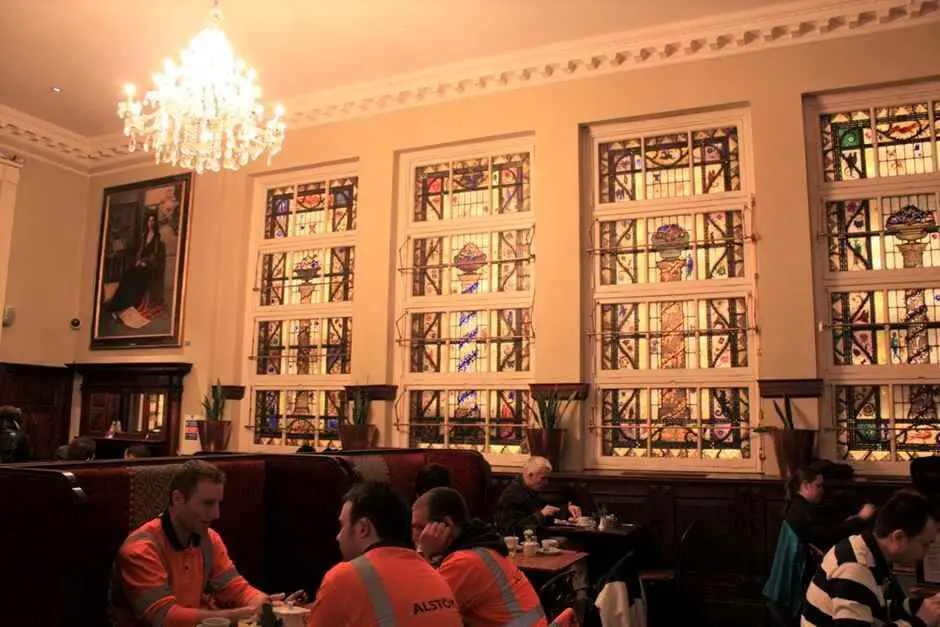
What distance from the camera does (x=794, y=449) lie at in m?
6.60

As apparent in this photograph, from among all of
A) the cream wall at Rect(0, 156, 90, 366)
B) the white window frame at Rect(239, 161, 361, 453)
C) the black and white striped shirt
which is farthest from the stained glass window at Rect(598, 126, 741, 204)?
the cream wall at Rect(0, 156, 90, 366)

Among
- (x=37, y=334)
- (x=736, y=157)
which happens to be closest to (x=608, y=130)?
(x=736, y=157)

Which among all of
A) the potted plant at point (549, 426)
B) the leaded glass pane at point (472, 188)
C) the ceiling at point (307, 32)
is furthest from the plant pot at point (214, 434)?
the ceiling at point (307, 32)

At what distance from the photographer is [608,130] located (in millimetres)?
8109

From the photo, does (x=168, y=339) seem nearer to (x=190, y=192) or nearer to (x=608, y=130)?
(x=190, y=192)

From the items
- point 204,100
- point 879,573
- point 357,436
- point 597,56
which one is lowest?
point 879,573

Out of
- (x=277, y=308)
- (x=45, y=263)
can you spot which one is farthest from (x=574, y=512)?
(x=45, y=263)

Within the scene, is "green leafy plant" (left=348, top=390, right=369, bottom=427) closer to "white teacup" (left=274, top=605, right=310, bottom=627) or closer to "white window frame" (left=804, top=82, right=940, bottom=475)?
"white window frame" (left=804, top=82, right=940, bottom=475)

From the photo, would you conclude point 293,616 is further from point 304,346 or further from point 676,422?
point 304,346

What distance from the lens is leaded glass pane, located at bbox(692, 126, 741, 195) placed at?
760cm

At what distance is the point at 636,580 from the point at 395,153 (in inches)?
234

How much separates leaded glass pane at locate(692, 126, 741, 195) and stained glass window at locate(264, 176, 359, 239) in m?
3.86

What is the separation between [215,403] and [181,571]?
6405 millimetres

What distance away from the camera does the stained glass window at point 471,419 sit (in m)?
8.07
